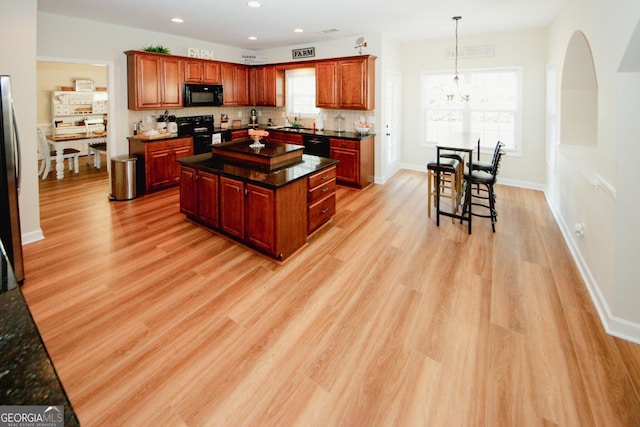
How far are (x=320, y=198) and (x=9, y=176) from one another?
298cm

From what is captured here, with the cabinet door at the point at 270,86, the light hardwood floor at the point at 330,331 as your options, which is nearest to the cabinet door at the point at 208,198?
the light hardwood floor at the point at 330,331

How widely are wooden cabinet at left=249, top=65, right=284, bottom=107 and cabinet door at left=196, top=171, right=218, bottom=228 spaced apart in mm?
4200

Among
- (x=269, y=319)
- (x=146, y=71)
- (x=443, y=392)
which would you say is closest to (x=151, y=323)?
(x=269, y=319)

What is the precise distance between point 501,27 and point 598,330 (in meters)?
5.48

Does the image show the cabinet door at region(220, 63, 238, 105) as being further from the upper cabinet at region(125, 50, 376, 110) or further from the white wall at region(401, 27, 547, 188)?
the white wall at region(401, 27, 547, 188)

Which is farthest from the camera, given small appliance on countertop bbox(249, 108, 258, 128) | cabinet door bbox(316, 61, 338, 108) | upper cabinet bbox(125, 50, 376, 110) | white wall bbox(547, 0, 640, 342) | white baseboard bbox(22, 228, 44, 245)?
small appliance on countertop bbox(249, 108, 258, 128)

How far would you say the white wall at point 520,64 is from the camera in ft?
20.1

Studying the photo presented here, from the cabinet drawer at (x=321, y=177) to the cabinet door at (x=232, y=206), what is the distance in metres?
0.82

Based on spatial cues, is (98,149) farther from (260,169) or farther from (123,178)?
(260,169)

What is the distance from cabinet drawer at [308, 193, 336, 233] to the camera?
4184mm

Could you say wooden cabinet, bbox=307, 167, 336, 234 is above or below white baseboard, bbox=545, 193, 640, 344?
above

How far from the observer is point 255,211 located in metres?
3.69
